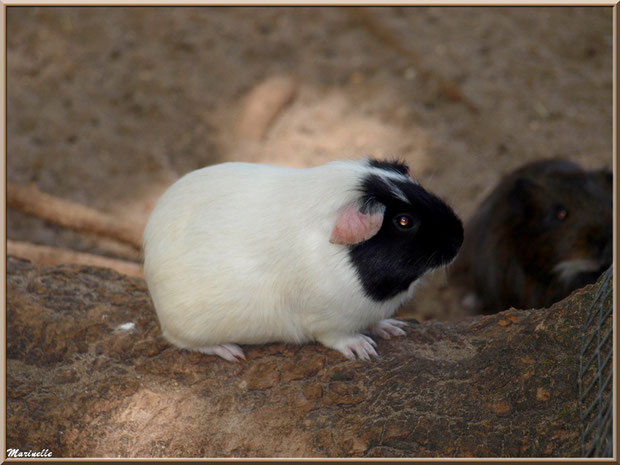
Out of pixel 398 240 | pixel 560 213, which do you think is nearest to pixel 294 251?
pixel 398 240

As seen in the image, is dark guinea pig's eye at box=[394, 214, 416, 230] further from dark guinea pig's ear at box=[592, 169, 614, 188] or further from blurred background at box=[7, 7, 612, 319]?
blurred background at box=[7, 7, 612, 319]

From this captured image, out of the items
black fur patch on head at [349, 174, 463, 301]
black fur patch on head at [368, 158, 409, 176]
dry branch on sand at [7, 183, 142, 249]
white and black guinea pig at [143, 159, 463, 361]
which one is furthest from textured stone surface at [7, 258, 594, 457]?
dry branch on sand at [7, 183, 142, 249]

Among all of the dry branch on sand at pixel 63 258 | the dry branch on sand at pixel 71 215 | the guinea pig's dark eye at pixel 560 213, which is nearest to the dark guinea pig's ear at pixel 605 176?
the guinea pig's dark eye at pixel 560 213

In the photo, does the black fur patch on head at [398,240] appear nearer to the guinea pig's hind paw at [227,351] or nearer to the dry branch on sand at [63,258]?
the guinea pig's hind paw at [227,351]

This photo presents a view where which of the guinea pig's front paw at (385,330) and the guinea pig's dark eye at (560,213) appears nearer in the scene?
the guinea pig's front paw at (385,330)

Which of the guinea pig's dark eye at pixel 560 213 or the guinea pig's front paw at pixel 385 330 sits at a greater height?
the guinea pig's dark eye at pixel 560 213

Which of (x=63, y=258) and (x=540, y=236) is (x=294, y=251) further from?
(x=63, y=258)
